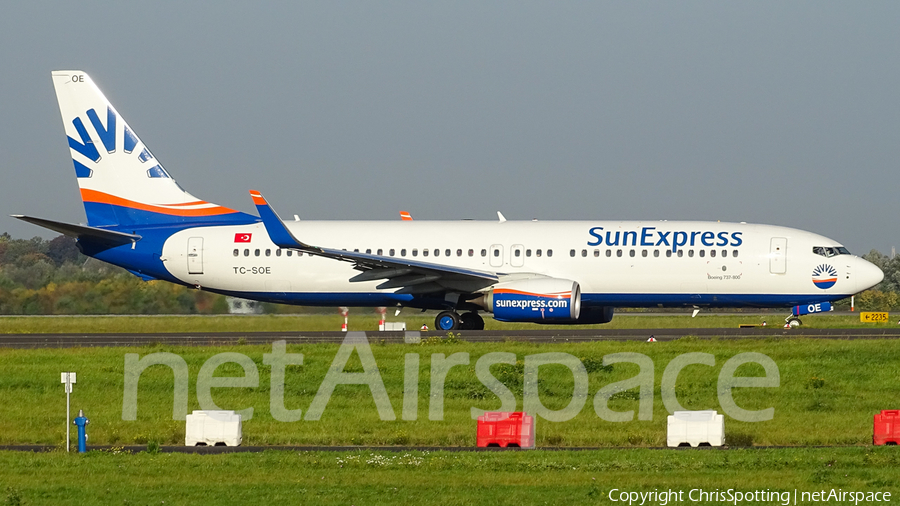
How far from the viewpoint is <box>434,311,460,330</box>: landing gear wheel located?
121ft

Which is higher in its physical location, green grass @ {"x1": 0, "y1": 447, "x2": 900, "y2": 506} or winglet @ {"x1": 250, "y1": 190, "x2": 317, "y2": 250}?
winglet @ {"x1": 250, "y1": 190, "x2": 317, "y2": 250}

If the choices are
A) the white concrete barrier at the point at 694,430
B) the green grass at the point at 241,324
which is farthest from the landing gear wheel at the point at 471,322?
the white concrete barrier at the point at 694,430

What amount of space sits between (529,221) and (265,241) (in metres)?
9.20

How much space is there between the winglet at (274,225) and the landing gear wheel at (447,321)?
5509mm

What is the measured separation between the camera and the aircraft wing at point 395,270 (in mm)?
34281

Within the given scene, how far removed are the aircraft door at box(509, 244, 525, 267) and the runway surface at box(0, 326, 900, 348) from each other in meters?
2.36

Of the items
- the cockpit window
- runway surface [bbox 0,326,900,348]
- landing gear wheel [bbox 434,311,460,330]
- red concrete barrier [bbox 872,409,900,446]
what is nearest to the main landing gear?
landing gear wheel [bbox 434,311,460,330]

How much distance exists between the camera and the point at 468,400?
25359 mm

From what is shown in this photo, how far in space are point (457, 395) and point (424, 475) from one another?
380 inches

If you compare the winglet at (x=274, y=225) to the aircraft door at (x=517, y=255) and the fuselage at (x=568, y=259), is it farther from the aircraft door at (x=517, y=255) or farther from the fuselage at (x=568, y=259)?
the aircraft door at (x=517, y=255)

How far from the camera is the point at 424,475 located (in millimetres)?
16141

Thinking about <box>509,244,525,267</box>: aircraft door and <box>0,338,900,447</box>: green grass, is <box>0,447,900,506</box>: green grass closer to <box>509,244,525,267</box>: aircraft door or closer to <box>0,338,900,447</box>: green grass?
<box>0,338,900,447</box>: green grass

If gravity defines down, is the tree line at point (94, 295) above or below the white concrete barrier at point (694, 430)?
above

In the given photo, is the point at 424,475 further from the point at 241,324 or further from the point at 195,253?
the point at 241,324
